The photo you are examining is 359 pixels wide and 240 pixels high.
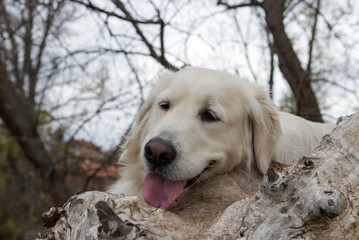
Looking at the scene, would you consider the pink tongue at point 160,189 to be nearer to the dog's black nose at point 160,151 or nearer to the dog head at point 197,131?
the dog head at point 197,131

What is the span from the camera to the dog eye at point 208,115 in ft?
10.7

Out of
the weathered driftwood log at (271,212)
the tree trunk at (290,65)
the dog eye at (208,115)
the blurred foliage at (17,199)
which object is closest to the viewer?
the weathered driftwood log at (271,212)

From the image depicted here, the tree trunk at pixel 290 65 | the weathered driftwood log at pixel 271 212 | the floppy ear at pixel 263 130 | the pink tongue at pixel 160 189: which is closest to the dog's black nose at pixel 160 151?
the pink tongue at pixel 160 189

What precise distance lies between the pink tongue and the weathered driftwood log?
0.80m

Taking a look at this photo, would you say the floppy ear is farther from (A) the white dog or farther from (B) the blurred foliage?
(B) the blurred foliage

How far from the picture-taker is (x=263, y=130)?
3.54m

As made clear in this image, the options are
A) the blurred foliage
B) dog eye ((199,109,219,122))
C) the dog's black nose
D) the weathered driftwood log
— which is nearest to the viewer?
the weathered driftwood log

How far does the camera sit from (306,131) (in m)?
3.96

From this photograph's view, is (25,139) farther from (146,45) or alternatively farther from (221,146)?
(221,146)

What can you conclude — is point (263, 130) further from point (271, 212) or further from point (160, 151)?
point (271, 212)

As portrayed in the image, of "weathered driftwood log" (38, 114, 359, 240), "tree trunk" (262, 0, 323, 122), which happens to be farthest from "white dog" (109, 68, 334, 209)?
"tree trunk" (262, 0, 323, 122)

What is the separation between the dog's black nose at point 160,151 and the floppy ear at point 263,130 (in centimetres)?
91

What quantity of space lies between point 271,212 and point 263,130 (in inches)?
75.5

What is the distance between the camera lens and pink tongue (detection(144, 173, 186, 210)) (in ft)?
9.43
